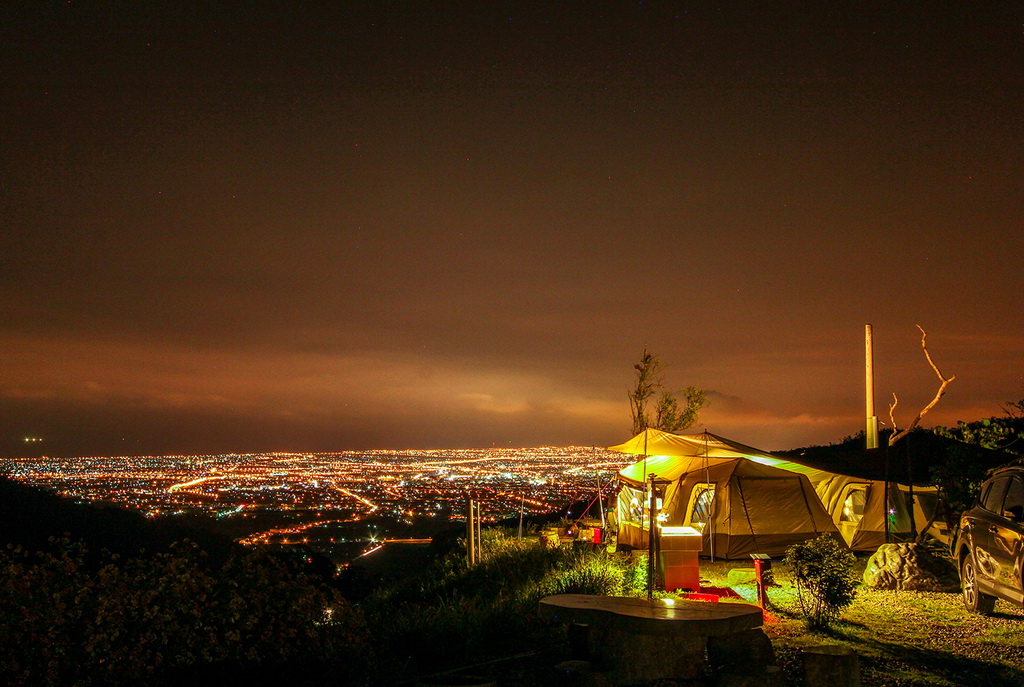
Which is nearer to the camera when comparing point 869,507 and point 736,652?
point 736,652

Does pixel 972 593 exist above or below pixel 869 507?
below

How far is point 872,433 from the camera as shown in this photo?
14547 millimetres

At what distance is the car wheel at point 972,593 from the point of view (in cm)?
889

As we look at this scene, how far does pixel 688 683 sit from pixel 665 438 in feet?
31.3

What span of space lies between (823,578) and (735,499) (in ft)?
23.1

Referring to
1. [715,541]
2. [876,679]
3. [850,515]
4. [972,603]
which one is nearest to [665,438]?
[715,541]

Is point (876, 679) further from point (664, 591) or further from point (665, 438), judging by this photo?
point (665, 438)

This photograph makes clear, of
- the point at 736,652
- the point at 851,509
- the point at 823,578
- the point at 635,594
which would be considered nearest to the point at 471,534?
the point at 635,594

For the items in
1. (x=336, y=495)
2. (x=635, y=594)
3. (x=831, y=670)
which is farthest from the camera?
(x=336, y=495)

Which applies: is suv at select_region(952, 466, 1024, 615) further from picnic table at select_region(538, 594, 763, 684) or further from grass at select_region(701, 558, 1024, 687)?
picnic table at select_region(538, 594, 763, 684)

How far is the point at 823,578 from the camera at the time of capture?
27.0 ft

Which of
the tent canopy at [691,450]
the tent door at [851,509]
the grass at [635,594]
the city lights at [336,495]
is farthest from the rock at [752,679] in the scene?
the city lights at [336,495]

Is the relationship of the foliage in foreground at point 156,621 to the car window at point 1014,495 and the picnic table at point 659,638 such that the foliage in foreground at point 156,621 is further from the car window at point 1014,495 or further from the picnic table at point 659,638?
the car window at point 1014,495

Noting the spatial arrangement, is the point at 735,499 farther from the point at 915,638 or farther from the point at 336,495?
the point at 336,495
